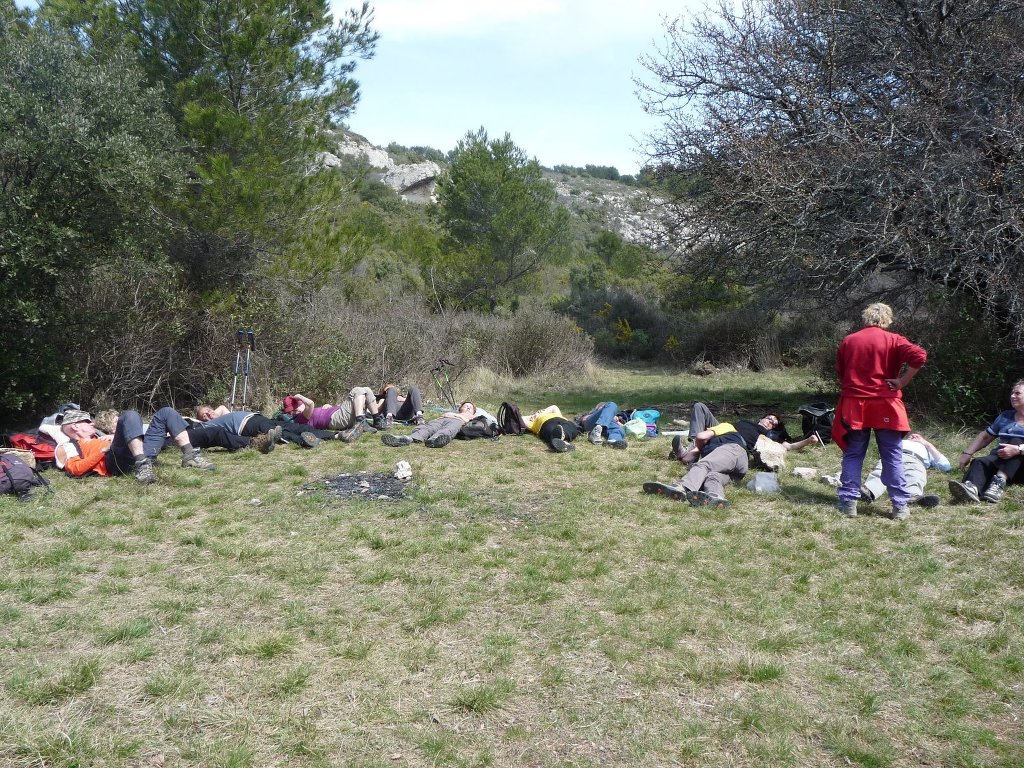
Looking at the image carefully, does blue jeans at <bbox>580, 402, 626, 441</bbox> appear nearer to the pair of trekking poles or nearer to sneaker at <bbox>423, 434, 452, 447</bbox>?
sneaker at <bbox>423, 434, 452, 447</bbox>

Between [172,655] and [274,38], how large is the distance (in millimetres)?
9523

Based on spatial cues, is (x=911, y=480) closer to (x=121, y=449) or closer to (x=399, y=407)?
(x=399, y=407)

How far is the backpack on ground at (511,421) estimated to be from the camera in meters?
9.27

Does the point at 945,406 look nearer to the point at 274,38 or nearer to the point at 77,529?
the point at 77,529

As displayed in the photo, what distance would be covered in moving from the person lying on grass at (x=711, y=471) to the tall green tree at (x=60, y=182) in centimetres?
654

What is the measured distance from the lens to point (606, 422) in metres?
8.85

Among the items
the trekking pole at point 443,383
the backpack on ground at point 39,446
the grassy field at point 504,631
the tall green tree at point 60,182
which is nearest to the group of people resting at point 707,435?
the backpack on ground at point 39,446

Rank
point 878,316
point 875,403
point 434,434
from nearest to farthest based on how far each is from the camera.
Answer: point 875,403 < point 878,316 < point 434,434

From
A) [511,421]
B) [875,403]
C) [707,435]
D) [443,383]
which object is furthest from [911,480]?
[443,383]

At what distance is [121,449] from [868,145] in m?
8.57

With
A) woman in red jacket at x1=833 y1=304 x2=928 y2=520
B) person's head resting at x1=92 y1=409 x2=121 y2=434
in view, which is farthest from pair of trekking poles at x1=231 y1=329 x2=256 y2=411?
woman in red jacket at x1=833 y1=304 x2=928 y2=520

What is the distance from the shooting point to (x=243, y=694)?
3.16 metres

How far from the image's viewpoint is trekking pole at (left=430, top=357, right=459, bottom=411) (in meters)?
12.0

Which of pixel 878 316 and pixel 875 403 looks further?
pixel 878 316
